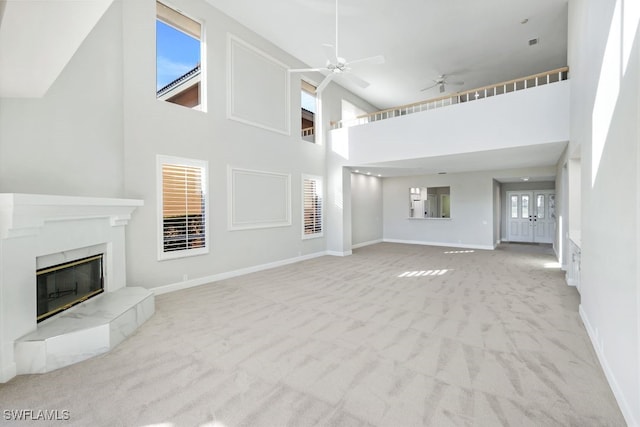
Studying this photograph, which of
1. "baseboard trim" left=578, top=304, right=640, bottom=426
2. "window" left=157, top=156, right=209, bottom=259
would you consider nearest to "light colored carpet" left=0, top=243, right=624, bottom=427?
"baseboard trim" left=578, top=304, right=640, bottom=426

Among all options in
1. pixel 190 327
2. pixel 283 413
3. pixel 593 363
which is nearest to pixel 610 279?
pixel 593 363

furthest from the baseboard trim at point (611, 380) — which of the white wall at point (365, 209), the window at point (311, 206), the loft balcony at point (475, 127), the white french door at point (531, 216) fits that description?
the white french door at point (531, 216)

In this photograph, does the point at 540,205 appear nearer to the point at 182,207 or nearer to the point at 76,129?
the point at 182,207

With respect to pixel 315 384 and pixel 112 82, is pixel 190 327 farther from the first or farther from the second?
pixel 112 82

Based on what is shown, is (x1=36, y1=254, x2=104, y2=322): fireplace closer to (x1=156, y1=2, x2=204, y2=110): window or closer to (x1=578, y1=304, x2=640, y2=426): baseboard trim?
(x1=156, y1=2, x2=204, y2=110): window

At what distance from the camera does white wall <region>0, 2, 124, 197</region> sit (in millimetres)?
2918

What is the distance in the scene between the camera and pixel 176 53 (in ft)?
16.4

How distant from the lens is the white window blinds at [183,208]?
4570mm

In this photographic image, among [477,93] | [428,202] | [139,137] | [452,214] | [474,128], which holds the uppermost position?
[477,93]

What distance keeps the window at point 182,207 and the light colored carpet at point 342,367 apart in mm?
899

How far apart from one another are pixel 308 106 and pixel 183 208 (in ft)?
19.8

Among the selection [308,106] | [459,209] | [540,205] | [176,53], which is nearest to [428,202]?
[459,209]

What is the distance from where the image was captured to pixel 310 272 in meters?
5.91

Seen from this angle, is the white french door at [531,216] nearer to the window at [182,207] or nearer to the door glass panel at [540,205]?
the door glass panel at [540,205]
